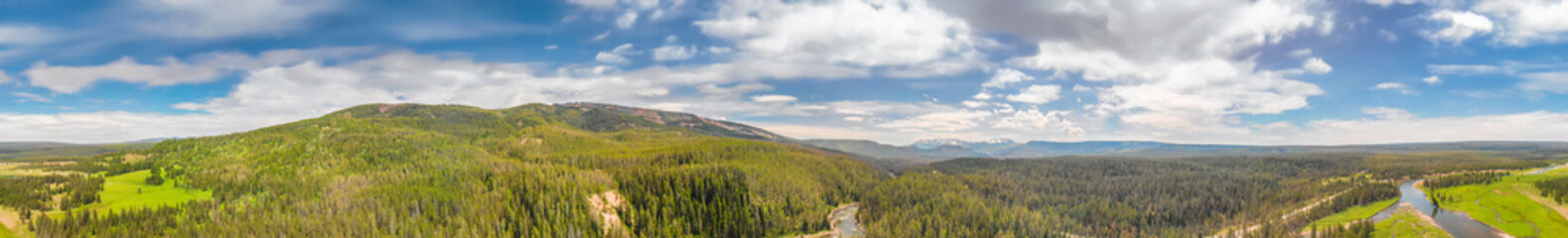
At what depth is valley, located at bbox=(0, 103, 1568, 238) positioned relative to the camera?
75.2m

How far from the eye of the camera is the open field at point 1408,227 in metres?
76.4

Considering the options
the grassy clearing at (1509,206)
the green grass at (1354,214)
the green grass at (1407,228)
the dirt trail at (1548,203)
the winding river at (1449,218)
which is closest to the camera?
the grassy clearing at (1509,206)

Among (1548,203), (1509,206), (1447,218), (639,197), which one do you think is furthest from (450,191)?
(1548,203)

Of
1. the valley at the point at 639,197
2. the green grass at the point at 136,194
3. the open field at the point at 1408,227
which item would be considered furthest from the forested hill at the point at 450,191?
the open field at the point at 1408,227

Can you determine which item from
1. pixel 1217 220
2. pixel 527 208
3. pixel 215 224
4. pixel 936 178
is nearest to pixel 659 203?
pixel 527 208

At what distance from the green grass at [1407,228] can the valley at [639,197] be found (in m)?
0.58

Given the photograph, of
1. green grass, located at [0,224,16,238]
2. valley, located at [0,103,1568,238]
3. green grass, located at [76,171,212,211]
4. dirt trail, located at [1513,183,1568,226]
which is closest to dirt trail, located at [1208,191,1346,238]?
valley, located at [0,103,1568,238]

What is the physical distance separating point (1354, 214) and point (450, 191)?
7206 inches

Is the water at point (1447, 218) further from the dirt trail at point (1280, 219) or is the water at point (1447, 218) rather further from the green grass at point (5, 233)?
the green grass at point (5, 233)

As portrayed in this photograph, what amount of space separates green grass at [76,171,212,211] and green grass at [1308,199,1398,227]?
622 ft

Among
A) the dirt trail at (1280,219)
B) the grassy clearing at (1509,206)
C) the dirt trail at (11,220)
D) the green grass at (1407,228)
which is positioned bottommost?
the dirt trail at (1280,219)

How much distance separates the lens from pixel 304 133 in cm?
17338

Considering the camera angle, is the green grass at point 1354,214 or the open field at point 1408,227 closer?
the open field at point 1408,227

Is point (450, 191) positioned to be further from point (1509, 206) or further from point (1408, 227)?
point (1509, 206)
